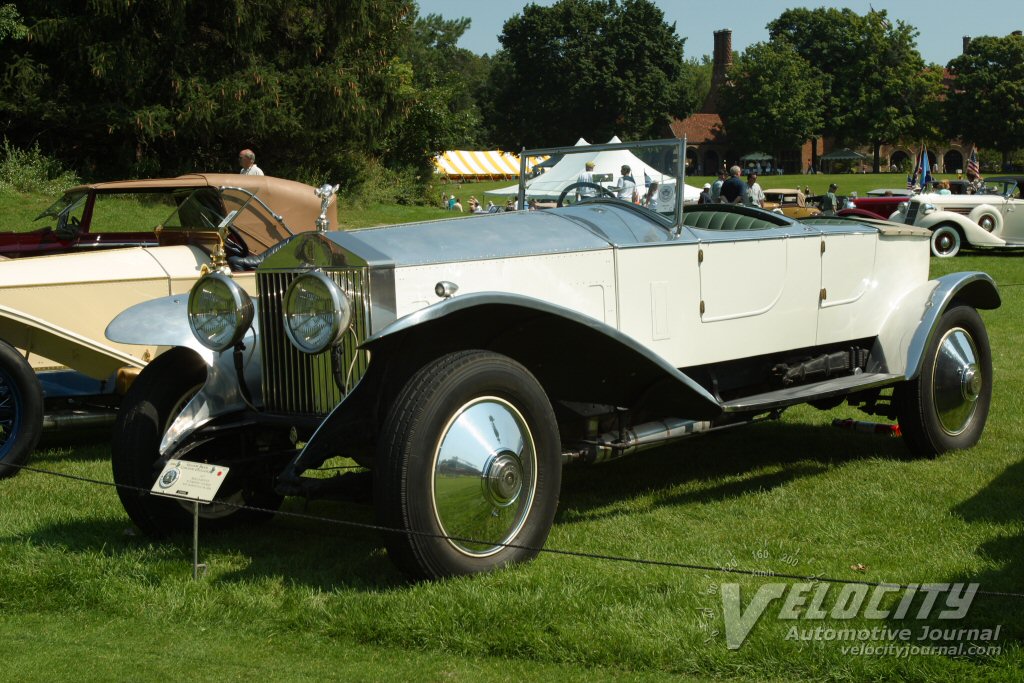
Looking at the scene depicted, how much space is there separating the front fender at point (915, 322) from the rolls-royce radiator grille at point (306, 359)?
3373 mm

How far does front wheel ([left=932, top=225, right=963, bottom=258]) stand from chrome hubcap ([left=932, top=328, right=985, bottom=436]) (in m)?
16.4

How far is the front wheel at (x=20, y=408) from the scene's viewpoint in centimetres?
603

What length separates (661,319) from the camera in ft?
17.0

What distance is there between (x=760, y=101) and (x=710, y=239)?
8098cm

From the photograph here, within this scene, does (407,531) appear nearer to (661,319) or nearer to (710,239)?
(661,319)

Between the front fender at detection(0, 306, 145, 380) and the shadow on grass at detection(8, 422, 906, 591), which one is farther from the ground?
the front fender at detection(0, 306, 145, 380)

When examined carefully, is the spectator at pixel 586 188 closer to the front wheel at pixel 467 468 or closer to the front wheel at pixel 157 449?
the front wheel at pixel 467 468

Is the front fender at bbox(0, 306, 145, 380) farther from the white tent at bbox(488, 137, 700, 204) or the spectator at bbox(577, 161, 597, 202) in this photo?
the spectator at bbox(577, 161, 597, 202)

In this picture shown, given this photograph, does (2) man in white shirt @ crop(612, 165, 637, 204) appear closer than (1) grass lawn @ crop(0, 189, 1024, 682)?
No

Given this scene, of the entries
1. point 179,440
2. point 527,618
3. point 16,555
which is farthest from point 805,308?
point 16,555

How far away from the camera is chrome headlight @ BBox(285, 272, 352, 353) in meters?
4.05

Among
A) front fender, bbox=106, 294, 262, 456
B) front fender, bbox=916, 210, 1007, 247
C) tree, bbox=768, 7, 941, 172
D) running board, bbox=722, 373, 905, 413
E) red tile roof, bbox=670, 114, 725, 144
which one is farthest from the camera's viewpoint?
red tile roof, bbox=670, 114, 725, 144

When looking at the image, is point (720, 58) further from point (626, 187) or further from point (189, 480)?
point (189, 480)

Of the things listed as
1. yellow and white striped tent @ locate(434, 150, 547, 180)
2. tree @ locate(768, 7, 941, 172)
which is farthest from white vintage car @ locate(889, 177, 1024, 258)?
tree @ locate(768, 7, 941, 172)
